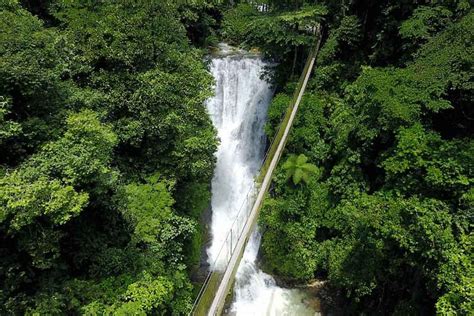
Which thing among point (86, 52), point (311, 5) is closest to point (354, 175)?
point (311, 5)

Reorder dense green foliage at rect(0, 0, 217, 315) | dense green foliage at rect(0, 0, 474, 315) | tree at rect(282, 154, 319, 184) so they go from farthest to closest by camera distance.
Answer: tree at rect(282, 154, 319, 184) < dense green foliage at rect(0, 0, 474, 315) < dense green foliage at rect(0, 0, 217, 315)

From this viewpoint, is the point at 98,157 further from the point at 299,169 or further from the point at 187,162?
the point at 299,169

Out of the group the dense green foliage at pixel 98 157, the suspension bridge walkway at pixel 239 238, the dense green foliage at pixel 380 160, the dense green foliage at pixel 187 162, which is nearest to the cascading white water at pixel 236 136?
the dense green foliage at pixel 380 160

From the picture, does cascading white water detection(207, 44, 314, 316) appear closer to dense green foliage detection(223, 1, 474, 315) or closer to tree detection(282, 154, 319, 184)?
dense green foliage detection(223, 1, 474, 315)

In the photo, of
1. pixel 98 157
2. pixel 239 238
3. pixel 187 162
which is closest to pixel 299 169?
pixel 187 162

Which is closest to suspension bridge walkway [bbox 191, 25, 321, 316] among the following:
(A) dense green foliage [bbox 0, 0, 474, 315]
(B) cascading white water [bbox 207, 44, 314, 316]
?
(A) dense green foliage [bbox 0, 0, 474, 315]

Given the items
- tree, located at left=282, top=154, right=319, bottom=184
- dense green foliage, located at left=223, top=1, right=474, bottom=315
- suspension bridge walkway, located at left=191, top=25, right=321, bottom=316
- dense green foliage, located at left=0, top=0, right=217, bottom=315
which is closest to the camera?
dense green foliage, located at left=0, top=0, right=217, bottom=315

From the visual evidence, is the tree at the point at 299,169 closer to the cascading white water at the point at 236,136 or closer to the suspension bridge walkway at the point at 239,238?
the suspension bridge walkway at the point at 239,238
